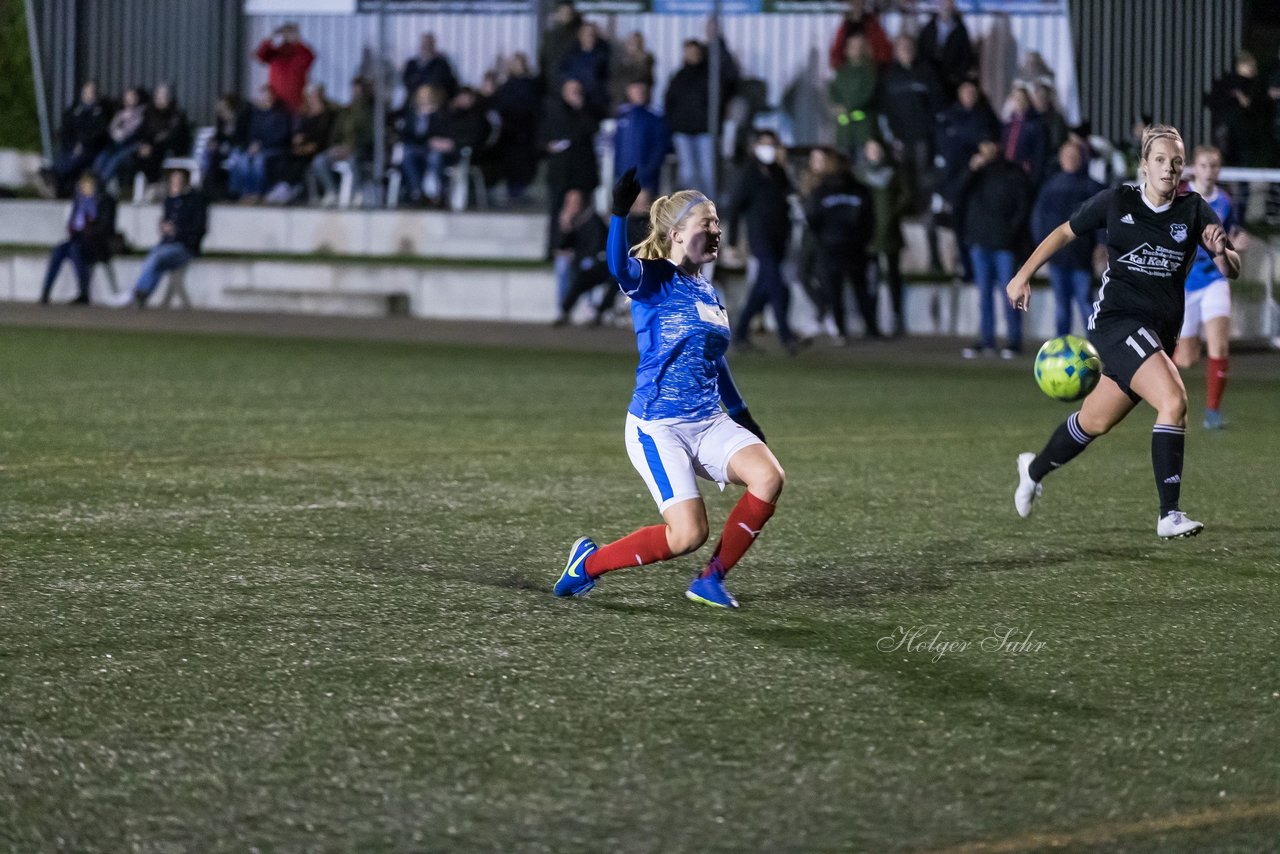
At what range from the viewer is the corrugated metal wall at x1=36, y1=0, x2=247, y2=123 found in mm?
27250

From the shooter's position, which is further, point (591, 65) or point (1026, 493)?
point (591, 65)

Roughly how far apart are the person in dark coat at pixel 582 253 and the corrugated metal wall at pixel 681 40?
3.70 m

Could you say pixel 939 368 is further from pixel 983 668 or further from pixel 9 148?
pixel 9 148

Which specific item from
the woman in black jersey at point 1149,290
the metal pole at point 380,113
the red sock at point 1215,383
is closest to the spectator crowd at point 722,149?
the metal pole at point 380,113

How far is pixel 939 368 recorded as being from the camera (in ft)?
59.3

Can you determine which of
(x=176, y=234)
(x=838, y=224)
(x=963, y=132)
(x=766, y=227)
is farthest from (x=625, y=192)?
(x=176, y=234)

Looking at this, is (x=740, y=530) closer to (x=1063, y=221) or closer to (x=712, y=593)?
(x=712, y=593)

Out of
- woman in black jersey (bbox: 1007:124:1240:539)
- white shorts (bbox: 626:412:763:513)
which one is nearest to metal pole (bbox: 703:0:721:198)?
woman in black jersey (bbox: 1007:124:1240:539)

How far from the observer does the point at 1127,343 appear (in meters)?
8.34

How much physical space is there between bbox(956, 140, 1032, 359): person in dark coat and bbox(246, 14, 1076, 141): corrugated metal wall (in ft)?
11.6

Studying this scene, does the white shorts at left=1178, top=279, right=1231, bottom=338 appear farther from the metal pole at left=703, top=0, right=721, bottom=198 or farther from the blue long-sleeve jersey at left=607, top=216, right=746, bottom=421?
the metal pole at left=703, top=0, right=721, bottom=198

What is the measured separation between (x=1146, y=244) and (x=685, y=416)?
2.64m

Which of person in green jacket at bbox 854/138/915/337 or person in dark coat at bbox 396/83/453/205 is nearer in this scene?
person in green jacket at bbox 854/138/915/337

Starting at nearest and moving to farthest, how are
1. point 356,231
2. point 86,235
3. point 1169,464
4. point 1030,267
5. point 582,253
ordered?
point 1169,464
point 1030,267
point 582,253
point 86,235
point 356,231
